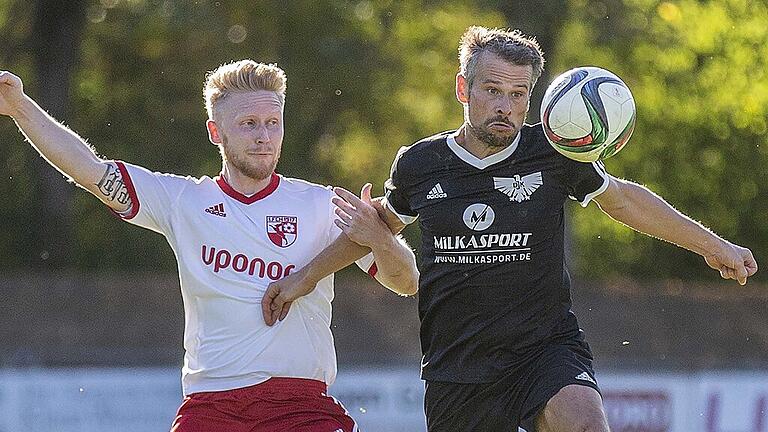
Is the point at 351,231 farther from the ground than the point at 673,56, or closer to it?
closer to it

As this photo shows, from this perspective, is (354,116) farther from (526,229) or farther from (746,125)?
(526,229)

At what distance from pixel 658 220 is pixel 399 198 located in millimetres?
1170

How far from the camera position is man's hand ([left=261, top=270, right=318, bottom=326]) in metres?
5.63

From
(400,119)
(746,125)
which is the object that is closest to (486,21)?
(400,119)

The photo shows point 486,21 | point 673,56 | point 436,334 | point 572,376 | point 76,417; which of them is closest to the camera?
point 572,376

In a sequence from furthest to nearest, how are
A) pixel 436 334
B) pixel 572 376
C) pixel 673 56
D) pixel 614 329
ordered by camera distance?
pixel 673 56 < pixel 614 329 < pixel 436 334 < pixel 572 376

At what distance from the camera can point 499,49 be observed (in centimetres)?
577

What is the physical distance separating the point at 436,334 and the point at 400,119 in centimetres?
2028

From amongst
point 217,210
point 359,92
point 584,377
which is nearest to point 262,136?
point 217,210

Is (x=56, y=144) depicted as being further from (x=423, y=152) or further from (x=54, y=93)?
(x=54, y=93)

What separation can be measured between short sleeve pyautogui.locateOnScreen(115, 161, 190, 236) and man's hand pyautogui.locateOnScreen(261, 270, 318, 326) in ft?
2.02

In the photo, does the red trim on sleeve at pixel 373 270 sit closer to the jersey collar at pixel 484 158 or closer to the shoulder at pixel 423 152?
the shoulder at pixel 423 152

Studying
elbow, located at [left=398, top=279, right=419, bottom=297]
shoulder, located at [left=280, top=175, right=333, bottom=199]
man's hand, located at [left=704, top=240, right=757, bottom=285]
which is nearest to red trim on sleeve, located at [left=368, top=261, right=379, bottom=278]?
elbow, located at [left=398, top=279, right=419, bottom=297]

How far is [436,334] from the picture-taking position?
19.4 feet
